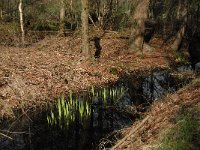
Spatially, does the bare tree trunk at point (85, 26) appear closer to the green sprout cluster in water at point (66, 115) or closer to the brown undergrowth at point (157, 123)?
the green sprout cluster in water at point (66, 115)

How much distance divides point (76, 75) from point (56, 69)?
1.03 metres

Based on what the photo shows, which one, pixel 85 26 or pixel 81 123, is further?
pixel 85 26

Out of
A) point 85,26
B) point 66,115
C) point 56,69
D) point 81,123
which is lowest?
point 81,123

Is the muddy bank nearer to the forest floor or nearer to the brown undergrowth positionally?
the forest floor

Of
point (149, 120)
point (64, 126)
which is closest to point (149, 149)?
point (149, 120)

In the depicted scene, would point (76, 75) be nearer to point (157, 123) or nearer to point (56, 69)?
point (56, 69)

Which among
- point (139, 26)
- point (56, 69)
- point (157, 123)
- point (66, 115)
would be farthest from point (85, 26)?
point (157, 123)

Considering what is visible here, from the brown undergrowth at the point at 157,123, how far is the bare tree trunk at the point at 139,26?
45.5ft

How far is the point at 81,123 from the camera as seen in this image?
11.7 m

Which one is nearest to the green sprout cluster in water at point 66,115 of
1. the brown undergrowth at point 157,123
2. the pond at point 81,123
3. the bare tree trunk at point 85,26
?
the pond at point 81,123

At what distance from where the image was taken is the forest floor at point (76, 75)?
9094mm

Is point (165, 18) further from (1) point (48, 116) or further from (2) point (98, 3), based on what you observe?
(1) point (48, 116)

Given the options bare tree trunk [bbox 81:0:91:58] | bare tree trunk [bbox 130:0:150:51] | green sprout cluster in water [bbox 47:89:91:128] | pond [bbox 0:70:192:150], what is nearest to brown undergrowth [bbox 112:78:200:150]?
→ pond [bbox 0:70:192:150]

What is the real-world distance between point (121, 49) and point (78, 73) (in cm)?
709
